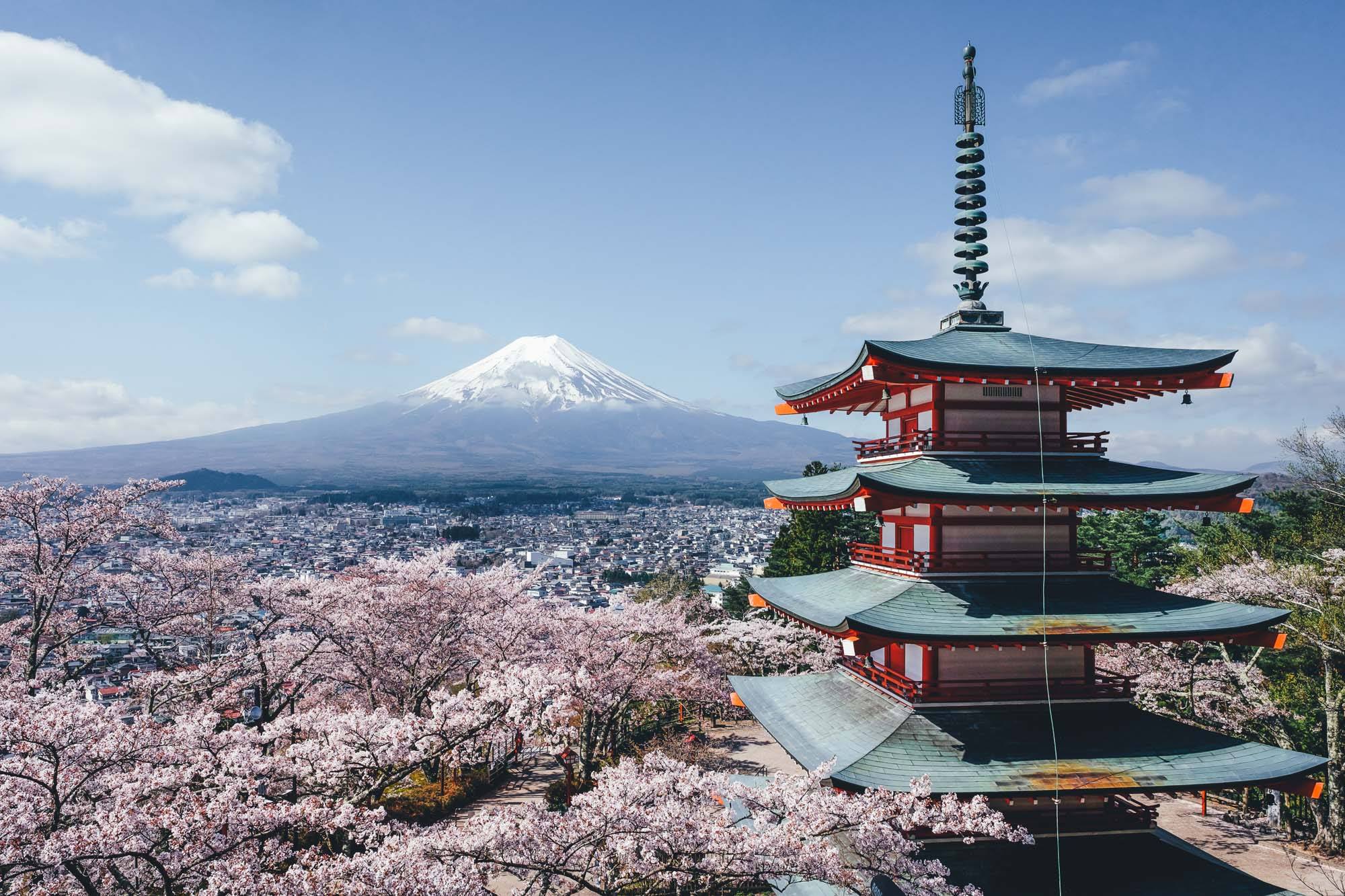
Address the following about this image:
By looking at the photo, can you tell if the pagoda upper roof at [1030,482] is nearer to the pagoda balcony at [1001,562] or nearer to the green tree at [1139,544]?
the pagoda balcony at [1001,562]

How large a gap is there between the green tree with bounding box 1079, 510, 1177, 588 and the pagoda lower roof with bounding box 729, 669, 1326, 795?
2374cm

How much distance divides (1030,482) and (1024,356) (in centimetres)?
205

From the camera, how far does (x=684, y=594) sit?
36656 mm

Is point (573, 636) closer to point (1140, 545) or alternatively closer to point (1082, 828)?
point (1082, 828)

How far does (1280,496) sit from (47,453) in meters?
234

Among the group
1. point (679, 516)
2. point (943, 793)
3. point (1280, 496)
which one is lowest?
point (679, 516)

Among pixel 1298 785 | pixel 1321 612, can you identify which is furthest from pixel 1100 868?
pixel 1321 612

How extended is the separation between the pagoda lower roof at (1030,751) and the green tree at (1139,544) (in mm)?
23743

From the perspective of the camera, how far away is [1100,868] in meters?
9.23

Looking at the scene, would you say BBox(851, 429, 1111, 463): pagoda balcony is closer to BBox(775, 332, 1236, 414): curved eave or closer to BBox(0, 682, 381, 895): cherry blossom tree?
BBox(775, 332, 1236, 414): curved eave

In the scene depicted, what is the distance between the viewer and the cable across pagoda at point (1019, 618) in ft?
29.6

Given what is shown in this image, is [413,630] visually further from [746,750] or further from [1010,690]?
[1010,690]

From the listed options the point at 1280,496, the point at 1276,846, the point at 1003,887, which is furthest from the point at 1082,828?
the point at 1280,496

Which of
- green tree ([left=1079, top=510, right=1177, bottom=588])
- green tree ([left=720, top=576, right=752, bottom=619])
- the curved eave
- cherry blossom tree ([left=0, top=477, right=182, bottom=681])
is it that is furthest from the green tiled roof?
green tree ([left=720, top=576, right=752, bottom=619])
